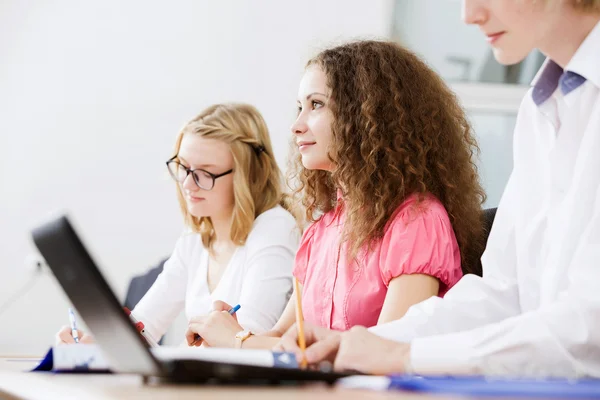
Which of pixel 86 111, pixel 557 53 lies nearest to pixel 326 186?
pixel 557 53

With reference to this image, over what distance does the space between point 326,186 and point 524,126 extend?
79cm

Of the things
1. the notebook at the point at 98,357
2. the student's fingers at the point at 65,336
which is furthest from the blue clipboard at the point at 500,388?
the student's fingers at the point at 65,336

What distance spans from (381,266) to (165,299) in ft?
3.63

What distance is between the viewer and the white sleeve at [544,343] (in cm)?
99

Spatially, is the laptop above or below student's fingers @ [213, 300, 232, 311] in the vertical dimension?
above

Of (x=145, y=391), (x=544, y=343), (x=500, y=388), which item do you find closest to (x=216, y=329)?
(x=544, y=343)

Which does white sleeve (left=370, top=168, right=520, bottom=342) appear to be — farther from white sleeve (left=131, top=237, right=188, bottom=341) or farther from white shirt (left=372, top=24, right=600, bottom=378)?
white sleeve (left=131, top=237, right=188, bottom=341)

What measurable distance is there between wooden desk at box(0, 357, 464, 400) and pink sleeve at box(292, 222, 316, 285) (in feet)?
3.60

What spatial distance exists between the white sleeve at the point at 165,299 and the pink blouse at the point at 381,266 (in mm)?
806

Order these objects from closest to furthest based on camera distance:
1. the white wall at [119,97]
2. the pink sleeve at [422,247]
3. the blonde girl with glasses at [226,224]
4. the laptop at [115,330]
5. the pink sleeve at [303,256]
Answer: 1. the laptop at [115,330]
2. the pink sleeve at [422,247]
3. the pink sleeve at [303,256]
4. the blonde girl with glasses at [226,224]
5. the white wall at [119,97]

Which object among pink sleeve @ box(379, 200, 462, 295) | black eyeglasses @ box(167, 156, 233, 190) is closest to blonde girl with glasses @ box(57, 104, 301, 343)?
black eyeglasses @ box(167, 156, 233, 190)

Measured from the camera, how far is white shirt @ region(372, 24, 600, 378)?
99cm

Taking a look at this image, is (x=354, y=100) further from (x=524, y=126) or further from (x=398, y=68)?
(x=524, y=126)

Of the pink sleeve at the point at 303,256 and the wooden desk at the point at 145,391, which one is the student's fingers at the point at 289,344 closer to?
the wooden desk at the point at 145,391
